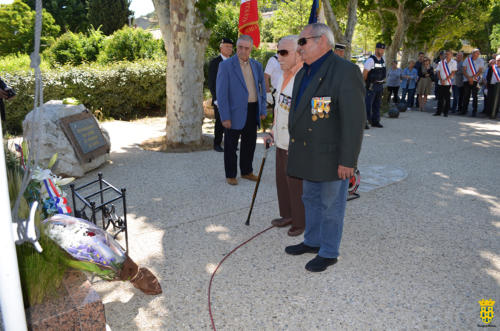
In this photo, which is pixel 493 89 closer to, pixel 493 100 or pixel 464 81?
pixel 493 100

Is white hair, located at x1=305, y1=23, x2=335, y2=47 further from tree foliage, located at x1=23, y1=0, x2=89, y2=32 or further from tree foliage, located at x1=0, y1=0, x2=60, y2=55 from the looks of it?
tree foliage, located at x1=23, y1=0, x2=89, y2=32

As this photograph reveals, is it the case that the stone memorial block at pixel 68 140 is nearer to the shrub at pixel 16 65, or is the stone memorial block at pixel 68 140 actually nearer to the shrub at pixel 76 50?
the shrub at pixel 16 65

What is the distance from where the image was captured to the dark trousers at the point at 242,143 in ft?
19.9

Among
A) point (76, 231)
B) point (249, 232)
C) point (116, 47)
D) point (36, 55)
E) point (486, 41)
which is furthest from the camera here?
point (486, 41)

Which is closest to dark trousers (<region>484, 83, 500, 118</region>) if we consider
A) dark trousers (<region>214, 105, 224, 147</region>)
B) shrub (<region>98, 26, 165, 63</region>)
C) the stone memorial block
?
dark trousers (<region>214, 105, 224, 147</region>)

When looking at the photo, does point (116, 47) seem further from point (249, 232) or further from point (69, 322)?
point (69, 322)

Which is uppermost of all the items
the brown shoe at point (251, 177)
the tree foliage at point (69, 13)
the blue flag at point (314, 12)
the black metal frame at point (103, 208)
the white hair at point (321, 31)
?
the tree foliage at point (69, 13)

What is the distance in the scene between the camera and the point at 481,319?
118 inches

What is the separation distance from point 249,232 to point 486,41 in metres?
69.6

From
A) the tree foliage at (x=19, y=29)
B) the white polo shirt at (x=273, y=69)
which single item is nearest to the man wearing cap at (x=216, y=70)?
the white polo shirt at (x=273, y=69)

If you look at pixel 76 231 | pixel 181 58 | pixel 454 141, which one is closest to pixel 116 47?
pixel 181 58
